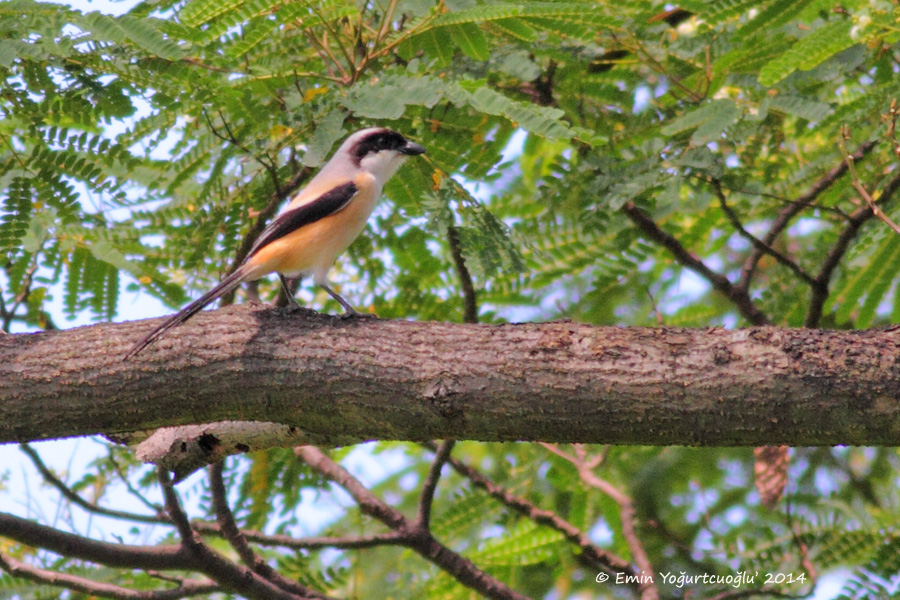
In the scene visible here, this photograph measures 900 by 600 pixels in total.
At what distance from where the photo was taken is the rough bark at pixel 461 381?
10.4 ft

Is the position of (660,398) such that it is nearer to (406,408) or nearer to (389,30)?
(406,408)

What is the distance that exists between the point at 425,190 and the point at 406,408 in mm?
2090

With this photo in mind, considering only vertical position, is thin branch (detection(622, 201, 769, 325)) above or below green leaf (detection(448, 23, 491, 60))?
below

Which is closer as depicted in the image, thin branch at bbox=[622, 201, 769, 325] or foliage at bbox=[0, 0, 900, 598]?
foliage at bbox=[0, 0, 900, 598]

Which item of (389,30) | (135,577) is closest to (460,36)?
(389,30)

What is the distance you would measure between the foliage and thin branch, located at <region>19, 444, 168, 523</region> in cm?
A: 51

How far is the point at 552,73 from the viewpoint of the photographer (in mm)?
6324

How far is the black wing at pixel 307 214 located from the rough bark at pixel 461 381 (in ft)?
3.63

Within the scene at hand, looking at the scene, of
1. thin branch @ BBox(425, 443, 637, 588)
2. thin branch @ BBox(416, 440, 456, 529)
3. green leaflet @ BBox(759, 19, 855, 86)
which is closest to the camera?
green leaflet @ BBox(759, 19, 855, 86)

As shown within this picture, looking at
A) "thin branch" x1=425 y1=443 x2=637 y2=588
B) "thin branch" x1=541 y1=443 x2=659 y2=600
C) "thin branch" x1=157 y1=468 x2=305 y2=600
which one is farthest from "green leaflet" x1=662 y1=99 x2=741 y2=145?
"thin branch" x1=157 y1=468 x2=305 y2=600

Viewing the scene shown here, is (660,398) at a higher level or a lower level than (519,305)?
lower

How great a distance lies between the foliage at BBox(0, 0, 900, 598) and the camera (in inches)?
177

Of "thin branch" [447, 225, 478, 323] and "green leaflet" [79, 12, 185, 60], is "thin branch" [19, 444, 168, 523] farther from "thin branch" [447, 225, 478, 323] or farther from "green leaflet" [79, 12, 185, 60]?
"green leaflet" [79, 12, 185, 60]

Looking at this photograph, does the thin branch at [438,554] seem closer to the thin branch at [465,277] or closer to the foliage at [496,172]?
the foliage at [496,172]
